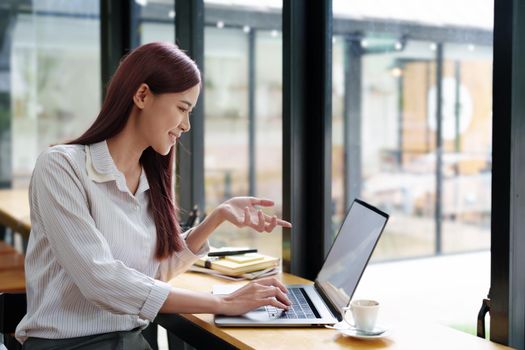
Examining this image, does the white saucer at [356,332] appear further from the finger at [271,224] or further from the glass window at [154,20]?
the glass window at [154,20]

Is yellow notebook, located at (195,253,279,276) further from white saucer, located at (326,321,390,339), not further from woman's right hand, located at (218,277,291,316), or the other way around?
white saucer, located at (326,321,390,339)

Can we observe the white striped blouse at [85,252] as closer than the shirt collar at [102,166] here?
Yes

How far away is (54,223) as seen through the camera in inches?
63.9

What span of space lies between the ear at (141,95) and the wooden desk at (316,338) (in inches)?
22.5

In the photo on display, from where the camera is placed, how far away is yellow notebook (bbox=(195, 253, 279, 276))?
220 cm

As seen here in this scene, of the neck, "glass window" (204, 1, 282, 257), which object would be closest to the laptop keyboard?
the neck

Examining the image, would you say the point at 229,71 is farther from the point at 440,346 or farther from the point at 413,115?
the point at 440,346

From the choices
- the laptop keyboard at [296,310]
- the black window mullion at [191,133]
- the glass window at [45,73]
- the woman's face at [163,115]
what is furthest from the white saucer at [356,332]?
the glass window at [45,73]

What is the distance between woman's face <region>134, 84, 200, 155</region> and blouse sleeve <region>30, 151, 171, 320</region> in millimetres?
240

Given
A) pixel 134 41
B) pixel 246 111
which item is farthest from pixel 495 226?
pixel 246 111

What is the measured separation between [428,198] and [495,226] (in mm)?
3101

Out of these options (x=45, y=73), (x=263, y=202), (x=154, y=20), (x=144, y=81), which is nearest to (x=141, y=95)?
(x=144, y=81)

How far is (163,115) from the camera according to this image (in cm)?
176

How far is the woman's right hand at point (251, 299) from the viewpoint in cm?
167
